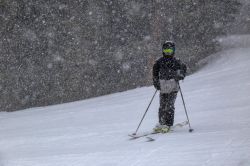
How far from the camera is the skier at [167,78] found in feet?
33.4

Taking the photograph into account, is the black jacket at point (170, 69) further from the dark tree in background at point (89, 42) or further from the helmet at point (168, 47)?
the dark tree in background at point (89, 42)

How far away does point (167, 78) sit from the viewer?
1023 centimetres

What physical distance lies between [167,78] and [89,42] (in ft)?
54.5

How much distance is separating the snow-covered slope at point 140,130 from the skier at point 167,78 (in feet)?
1.41

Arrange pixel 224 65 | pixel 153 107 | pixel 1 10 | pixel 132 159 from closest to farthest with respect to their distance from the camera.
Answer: pixel 132 159 < pixel 153 107 < pixel 224 65 < pixel 1 10

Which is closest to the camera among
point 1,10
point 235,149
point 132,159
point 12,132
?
point 235,149

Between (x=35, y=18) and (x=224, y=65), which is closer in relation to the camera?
(x=224, y=65)

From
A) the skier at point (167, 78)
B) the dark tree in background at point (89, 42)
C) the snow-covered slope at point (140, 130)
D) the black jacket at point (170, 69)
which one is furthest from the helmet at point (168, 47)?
the dark tree in background at point (89, 42)

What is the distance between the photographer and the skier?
1020 centimetres

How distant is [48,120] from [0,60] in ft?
31.3

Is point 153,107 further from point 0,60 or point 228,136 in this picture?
point 0,60

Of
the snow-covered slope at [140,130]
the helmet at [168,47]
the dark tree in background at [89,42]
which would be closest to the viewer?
the snow-covered slope at [140,130]

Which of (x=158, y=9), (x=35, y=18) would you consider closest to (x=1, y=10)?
(x=35, y=18)

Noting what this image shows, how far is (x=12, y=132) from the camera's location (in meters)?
15.6
